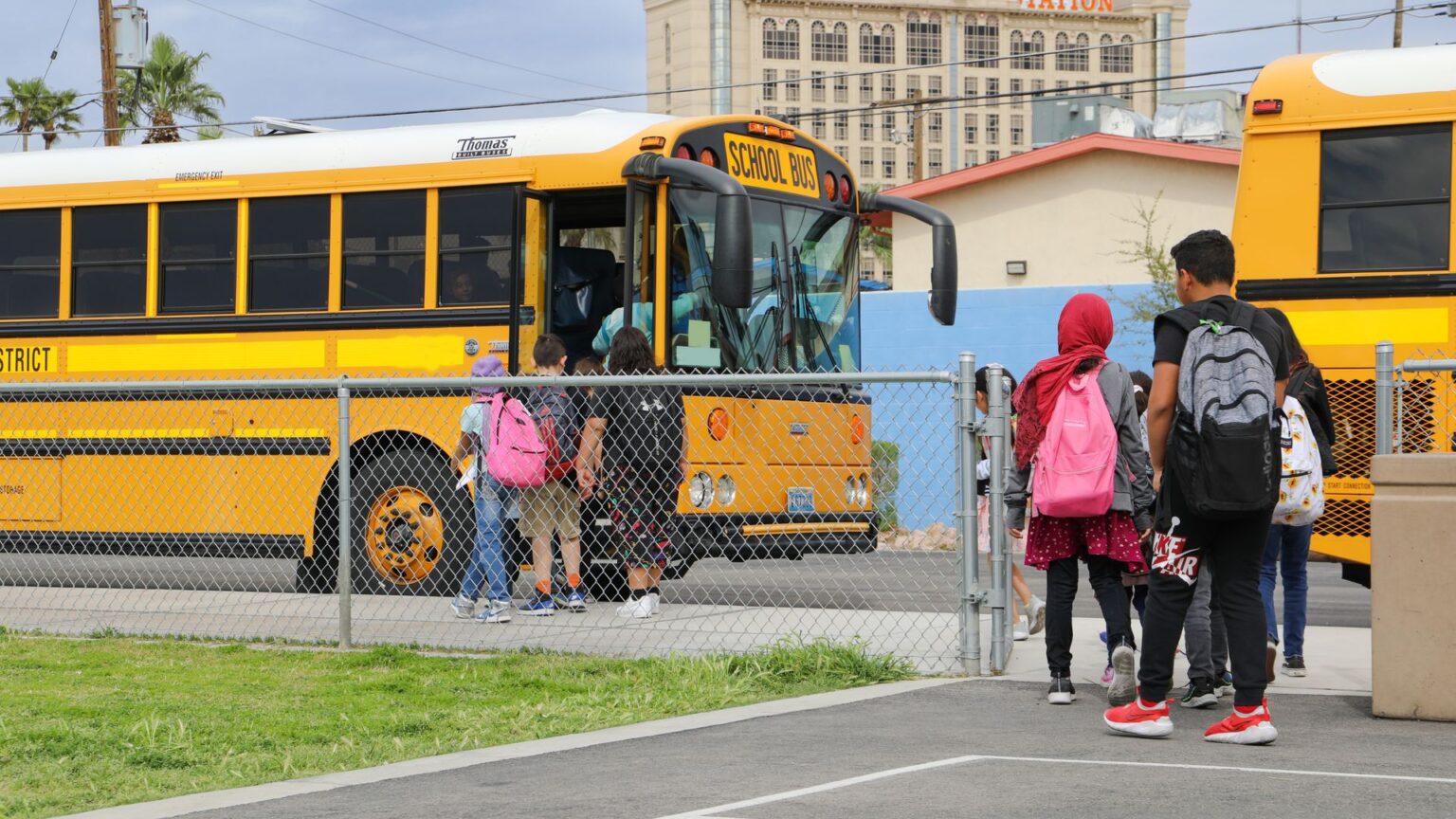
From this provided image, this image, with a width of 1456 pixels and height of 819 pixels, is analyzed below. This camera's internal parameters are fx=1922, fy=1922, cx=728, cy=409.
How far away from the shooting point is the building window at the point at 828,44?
163875 mm

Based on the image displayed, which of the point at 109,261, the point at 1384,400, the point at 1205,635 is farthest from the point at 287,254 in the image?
the point at 1384,400

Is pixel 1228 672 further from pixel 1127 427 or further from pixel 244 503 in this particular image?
pixel 244 503

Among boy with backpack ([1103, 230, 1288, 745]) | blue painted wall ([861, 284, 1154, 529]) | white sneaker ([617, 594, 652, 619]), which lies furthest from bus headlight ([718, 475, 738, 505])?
blue painted wall ([861, 284, 1154, 529])

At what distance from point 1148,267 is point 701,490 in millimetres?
18980

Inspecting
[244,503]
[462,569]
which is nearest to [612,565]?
[462,569]

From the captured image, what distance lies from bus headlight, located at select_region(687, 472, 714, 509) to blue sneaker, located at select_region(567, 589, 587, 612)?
1.13 metres

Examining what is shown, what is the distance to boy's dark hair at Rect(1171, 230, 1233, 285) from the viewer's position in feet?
24.4

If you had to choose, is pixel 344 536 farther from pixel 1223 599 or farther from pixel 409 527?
pixel 1223 599

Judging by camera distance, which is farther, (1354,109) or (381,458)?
(381,458)

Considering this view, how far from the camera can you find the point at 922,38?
548 ft

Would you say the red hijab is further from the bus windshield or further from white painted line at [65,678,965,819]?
the bus windshield

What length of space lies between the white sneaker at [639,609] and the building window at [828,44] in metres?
155

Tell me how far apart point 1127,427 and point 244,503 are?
24.0 ft

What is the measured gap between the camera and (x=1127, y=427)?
8086 millimetres
